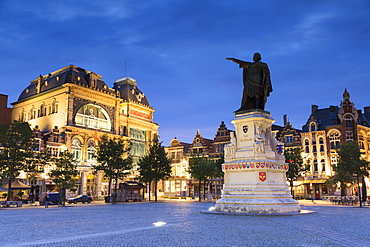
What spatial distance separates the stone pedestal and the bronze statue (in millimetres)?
886

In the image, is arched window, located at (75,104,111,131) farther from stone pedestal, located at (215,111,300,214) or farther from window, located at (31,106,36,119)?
stone pedestal, located at (215,111,300,214)

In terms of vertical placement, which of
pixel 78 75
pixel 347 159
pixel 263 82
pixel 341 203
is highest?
pixel 78 75

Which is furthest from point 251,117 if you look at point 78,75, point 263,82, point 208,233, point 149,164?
point 78,75

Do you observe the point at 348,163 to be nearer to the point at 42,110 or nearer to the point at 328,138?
the point at 328,138

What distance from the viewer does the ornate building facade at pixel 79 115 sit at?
201ft

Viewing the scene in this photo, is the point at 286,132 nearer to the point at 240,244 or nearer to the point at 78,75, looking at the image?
the point at 78,75

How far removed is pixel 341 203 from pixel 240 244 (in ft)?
123

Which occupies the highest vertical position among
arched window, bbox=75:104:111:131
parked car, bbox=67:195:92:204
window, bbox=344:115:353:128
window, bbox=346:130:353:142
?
arched window, bbox=75:104:111:131

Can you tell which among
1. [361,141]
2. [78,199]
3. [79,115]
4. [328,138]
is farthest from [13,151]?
[361,141]

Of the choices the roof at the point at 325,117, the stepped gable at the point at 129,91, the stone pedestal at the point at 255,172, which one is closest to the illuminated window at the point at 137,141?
the stepped gable at the point at 129,91

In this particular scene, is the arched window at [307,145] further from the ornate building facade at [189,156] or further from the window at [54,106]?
the window at [54,106]

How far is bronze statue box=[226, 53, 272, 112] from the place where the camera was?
68.9 feet

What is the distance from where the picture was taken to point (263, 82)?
835 inches

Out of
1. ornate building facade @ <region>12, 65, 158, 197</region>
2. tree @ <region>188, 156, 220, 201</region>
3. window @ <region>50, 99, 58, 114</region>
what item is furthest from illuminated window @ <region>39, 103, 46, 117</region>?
tree @ <region>188, 156, 220, 201</region>
